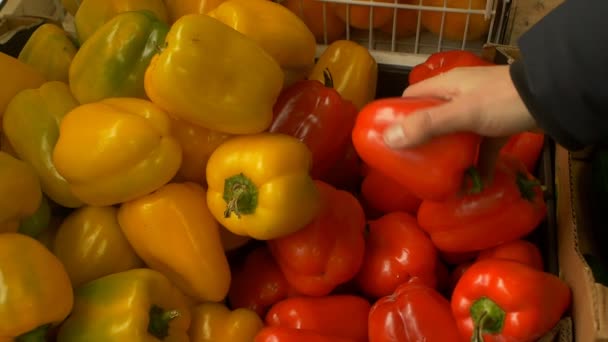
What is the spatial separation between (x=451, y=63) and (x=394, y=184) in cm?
25

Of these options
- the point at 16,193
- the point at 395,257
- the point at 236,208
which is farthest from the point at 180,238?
the point at 395,257

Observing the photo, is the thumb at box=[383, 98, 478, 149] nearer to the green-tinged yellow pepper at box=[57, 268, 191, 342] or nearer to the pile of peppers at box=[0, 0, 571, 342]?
the pile of peppers at box=[0, 0, 571, 342]

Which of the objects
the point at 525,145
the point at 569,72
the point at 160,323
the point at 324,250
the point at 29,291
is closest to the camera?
the point at 569,72

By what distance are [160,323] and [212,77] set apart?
367 millimetres

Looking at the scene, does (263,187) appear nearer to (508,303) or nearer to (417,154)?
(417,154)

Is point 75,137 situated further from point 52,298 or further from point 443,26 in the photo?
point 443,26

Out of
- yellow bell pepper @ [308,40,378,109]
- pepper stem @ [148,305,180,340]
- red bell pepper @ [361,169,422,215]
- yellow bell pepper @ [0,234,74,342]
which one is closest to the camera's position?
yellow bell pepper @ [0,234,74,342]

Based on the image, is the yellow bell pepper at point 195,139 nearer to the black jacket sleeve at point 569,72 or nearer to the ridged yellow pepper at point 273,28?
the ridged yellow pepper at point 273,28

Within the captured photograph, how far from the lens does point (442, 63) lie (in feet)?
4.22

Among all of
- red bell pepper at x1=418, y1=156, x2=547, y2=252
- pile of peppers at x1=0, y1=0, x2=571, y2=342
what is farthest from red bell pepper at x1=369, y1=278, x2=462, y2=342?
red bell pepper at x1=418, y1=156, x2=547, y2=252

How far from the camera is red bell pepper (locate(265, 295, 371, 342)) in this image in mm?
1095

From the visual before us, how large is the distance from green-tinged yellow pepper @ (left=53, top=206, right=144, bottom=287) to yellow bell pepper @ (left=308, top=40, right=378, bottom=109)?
496mm

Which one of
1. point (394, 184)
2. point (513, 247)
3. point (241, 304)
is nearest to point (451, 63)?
point (394, 184)

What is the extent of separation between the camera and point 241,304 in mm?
1181
